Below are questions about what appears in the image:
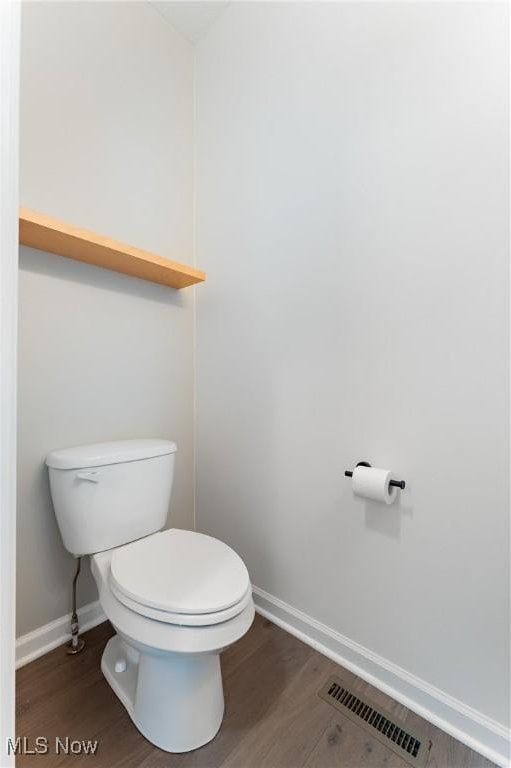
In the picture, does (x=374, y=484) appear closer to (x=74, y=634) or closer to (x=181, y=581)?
(x=181, y=581)

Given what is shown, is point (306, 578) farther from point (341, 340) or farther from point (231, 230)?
point (231, 230)

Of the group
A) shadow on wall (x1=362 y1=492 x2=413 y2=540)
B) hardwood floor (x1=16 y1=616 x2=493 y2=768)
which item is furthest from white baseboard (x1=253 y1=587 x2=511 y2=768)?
shadow on wall (x1=362 y1=492 x2=413 y2=540)

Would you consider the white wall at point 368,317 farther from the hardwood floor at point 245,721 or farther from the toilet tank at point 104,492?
the toilet tank at point 104,492

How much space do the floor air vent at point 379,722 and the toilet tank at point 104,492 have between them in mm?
795

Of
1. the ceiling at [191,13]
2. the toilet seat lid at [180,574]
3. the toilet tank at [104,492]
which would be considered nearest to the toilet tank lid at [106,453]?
the toilet tank at [104,492]

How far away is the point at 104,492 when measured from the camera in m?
1.17

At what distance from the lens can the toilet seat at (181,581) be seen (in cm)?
85

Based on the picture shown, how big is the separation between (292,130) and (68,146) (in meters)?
0.83

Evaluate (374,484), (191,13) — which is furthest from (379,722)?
(191,13)

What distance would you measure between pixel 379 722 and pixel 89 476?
3.68 ft

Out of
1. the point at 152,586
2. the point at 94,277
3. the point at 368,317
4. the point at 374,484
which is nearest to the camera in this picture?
the point at 152,586

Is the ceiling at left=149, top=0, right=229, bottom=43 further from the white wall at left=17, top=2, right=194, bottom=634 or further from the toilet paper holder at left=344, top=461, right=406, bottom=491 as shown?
the toilet paper holder at left=344, top=461, right=406, bottom=491

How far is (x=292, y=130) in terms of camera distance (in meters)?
1.33

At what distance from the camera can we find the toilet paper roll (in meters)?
1.01
